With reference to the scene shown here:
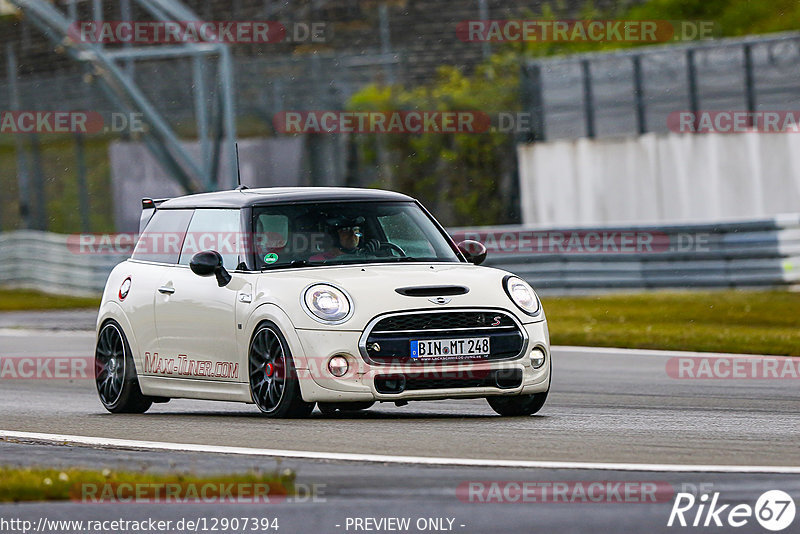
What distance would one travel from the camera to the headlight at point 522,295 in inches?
411

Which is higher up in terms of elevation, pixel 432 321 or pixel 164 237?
pixel 164 237

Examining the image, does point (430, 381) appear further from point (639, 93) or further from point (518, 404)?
point (639, 93)

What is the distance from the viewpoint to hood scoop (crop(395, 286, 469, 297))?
33.3 feet

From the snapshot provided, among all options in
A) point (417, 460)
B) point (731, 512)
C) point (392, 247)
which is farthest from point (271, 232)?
point (731, 512)

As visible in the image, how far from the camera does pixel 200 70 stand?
2839 centimetres

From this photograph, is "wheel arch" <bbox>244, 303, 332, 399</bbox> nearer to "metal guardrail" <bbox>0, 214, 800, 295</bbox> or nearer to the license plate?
the license plate

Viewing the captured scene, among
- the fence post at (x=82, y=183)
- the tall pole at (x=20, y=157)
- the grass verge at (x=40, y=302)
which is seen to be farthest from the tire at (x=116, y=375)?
the fence post at (x=82, y=183)

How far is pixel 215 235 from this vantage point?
1133 centimetres

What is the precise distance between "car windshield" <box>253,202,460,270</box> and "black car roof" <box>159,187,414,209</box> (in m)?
0.05

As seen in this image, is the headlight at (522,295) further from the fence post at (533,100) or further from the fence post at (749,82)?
the fence post at (533,100)

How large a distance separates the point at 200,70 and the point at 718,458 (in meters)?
21.1

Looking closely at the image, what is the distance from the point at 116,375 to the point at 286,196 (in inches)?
75.7

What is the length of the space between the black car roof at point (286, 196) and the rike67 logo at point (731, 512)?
471 centimetres

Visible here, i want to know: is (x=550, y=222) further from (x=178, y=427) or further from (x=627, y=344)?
(x=178, y=427)
